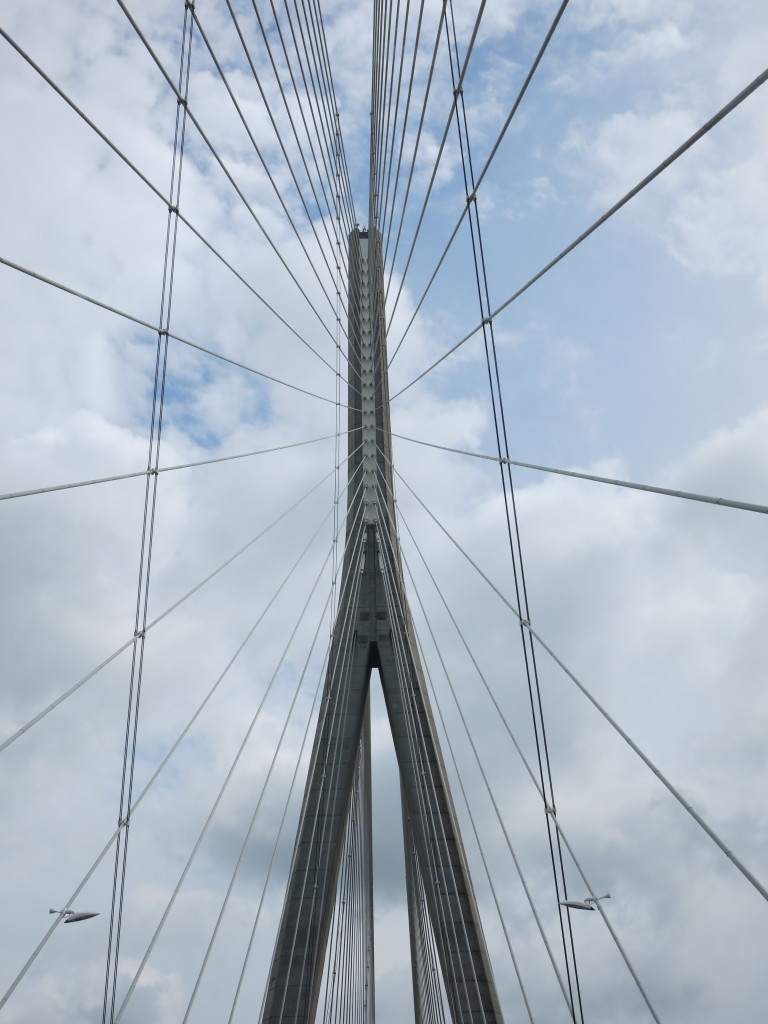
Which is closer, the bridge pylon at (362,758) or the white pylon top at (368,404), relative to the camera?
the bridge pylon at (362,758)

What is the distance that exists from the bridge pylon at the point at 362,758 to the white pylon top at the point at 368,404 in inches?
1.0

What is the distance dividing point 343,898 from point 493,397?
1108cm

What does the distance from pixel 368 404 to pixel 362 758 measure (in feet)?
23.6

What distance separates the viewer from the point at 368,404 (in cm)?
1723

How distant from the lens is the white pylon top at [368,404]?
656 inches

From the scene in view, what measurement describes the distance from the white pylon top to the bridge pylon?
2 cm

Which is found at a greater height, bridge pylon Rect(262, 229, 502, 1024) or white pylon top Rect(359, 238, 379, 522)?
white pylon top Rect(359, 238, 379, 522)

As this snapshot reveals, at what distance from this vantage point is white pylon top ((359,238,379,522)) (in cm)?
1667

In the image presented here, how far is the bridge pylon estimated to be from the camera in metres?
13.9

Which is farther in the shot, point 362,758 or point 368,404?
point 362,758

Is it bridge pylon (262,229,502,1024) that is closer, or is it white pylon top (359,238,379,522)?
bridge pylon (262,229,502,1024)

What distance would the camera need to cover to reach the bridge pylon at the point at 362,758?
13.9 m

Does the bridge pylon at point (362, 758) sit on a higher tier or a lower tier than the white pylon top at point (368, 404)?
lower

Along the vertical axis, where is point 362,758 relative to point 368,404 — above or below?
below
